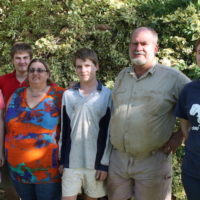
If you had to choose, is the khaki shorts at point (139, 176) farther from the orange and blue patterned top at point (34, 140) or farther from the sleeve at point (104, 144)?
the orange and blue patterned top at point (34, 140)

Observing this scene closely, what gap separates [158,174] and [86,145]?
0.72 meters

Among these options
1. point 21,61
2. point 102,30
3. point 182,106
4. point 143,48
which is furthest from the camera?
point 102,30

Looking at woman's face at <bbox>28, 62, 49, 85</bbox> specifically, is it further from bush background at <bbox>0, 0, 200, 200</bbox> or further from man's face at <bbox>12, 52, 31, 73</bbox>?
bush background at <bbox>0, 0, 200, 200</bbox>

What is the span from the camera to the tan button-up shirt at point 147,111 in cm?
285

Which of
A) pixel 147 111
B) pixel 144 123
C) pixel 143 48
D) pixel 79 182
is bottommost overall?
pixel 79 182

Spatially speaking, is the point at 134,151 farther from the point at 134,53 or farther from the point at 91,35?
the point at 91,35

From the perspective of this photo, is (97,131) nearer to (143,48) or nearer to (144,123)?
(144,123)

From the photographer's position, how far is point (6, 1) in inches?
206

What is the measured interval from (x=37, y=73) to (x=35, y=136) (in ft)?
1.97

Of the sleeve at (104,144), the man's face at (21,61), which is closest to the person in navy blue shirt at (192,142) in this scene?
the sleeve at (104,144)

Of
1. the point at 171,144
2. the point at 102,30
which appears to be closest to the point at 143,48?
the point at 171,144

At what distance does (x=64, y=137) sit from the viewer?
3090mm

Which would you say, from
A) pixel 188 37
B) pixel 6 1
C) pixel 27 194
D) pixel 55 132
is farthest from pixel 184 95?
pixel 6 1

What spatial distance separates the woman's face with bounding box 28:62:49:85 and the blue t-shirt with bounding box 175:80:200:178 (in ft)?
4.41
